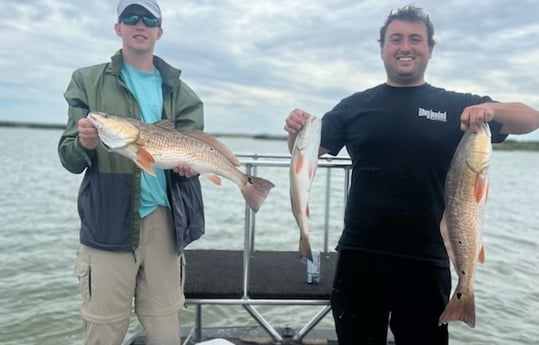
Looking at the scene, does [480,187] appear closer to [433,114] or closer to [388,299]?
[433,114]

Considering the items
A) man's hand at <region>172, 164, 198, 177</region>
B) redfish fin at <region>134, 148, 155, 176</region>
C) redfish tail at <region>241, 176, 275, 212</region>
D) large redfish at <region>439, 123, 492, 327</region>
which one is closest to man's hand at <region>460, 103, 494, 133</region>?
large redfish at <region>439, 123, 492, 327</region>

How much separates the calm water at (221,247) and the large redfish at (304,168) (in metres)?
4.43

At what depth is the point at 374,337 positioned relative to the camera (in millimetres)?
3395

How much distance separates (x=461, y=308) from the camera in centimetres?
299

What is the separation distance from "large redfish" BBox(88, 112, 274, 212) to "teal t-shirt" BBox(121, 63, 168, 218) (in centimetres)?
36

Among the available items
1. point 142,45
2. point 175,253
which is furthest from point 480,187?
point 142,45

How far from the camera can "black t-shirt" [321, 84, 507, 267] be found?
326 centimetres

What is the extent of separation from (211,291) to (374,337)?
4.87 ft

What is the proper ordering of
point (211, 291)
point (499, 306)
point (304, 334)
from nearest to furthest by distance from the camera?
1. point (211, 291)
2. point (304, 334)
3. point (499, 306)

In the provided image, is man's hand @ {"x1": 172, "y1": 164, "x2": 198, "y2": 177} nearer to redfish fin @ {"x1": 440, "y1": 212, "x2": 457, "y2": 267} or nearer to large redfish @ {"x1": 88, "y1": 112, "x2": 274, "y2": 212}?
large redfish @ {"x1": 88, "y1": 112, "x2": 274, "y2": 212}

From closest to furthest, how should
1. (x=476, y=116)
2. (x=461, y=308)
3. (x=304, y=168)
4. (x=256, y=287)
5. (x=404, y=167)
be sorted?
(x=476, y=116) → (x=461, y=308) → (x=304, y=168) → (x=404, y=167) → (x=256, y=287)

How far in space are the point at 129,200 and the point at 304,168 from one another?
1.22 meters

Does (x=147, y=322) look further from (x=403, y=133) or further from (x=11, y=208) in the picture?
(x=11, y=208)

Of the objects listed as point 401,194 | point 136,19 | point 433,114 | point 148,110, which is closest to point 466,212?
point 401,194
